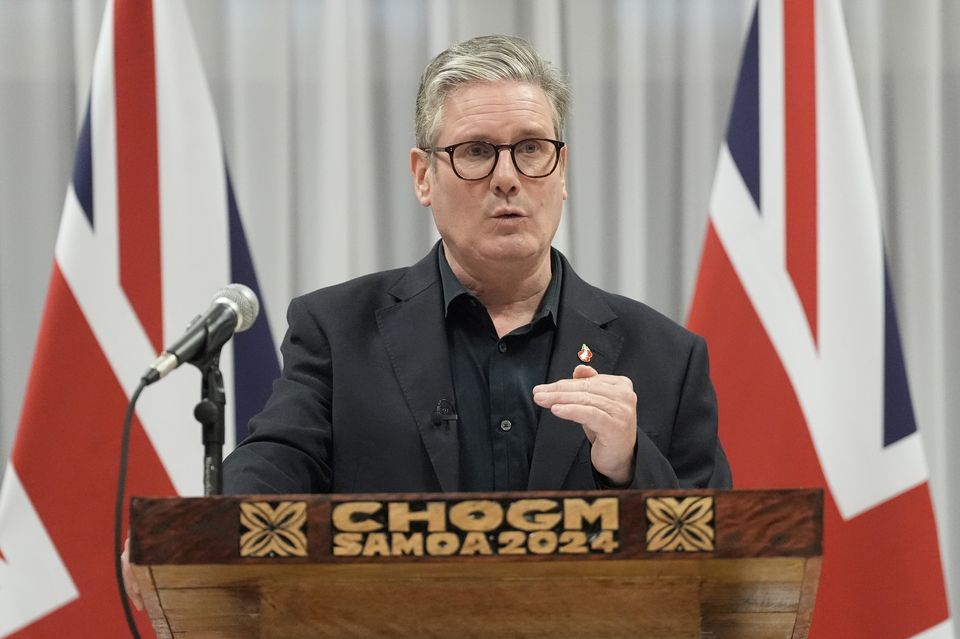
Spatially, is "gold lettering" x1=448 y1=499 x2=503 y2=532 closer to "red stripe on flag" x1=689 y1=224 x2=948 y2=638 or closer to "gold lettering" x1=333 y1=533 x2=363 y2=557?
"gold lettering" x1=333 y1=533 x2=363 y2=557

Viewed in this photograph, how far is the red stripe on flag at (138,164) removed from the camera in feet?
9.00

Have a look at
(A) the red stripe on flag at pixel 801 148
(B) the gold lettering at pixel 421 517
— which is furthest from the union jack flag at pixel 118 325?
(B) the gold lettering at pixel 421 517

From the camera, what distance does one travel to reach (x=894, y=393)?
272 centimetres

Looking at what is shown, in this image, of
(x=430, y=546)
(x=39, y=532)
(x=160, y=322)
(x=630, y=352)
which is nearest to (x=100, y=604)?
(x=39, y=532)

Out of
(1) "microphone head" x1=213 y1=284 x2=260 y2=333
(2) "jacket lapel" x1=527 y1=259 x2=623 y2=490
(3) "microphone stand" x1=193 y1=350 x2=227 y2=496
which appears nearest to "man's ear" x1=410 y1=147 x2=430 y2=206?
(2) "jacket lapel" x1=527 y1=259 x2=623 y2=490

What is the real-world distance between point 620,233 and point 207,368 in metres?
1.97

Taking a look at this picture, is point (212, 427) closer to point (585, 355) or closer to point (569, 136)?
point (585, 355)

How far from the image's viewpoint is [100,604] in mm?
2645

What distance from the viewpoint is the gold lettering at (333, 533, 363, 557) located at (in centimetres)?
108

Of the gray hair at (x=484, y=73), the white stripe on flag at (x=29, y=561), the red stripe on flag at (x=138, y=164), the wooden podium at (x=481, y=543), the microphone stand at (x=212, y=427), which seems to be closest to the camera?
the wooden podium at (x=481, y=543)

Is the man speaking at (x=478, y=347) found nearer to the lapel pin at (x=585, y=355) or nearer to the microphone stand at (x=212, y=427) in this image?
the lapel pin at (x=585, y=355)

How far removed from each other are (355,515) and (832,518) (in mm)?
1890

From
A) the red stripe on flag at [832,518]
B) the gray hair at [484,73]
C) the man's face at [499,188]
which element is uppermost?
the gray hair at [484,73]

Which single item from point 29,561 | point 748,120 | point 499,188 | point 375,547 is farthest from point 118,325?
point 375,547
